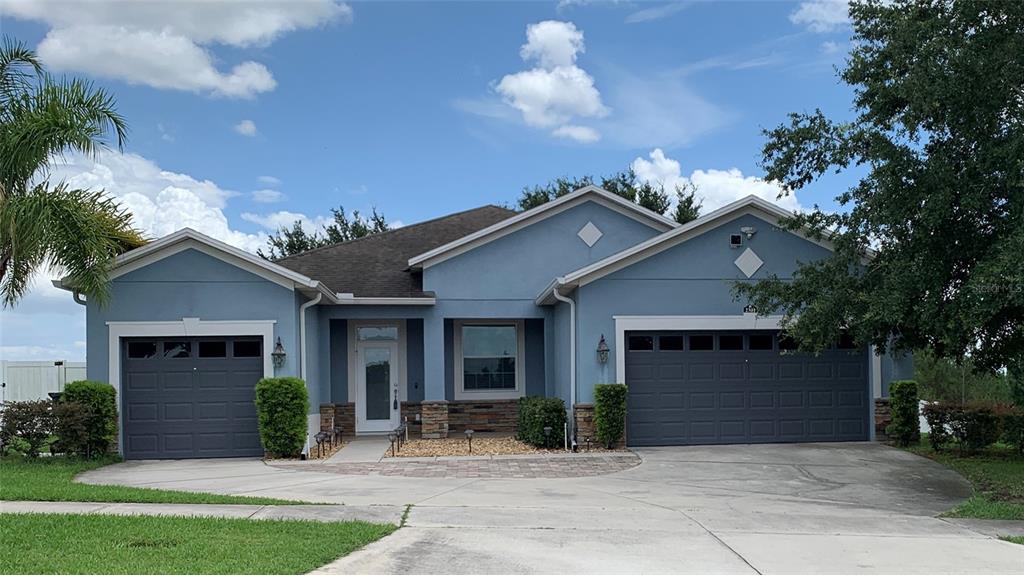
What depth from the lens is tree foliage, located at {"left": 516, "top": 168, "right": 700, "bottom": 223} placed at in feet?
127

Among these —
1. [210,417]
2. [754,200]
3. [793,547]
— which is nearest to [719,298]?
[754,200]

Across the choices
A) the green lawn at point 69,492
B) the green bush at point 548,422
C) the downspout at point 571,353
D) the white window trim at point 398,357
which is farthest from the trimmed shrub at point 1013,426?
the green lawn at point 69,492

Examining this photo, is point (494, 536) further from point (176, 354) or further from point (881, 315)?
point (176, 354)

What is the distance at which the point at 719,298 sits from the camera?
1698cm

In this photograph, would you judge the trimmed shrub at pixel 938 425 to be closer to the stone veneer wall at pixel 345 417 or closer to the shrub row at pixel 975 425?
the shrub row at pixel 975 425

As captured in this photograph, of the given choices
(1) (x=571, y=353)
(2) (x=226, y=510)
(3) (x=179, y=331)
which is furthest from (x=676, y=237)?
(2) (x=226, y=510)

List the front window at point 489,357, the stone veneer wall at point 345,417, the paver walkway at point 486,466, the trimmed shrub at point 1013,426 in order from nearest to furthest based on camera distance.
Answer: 1. the paver walkway at point 486,466
2. the trimmed shrub at point 1013,426
3. the stone veneer wall at point 345,417
4. the front window at point 489,357

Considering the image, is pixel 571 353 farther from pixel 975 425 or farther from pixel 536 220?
pixel 975 425

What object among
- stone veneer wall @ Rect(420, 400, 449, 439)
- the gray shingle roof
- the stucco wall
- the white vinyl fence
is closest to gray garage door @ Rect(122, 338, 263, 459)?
the stucco wall

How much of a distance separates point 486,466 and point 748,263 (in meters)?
6.43

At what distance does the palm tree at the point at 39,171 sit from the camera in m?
12.4

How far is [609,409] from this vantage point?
53.3 feet

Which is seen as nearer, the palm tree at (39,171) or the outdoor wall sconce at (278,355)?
the palm tree at (39,171)

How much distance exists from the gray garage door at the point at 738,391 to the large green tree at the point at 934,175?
3511 millimetres
